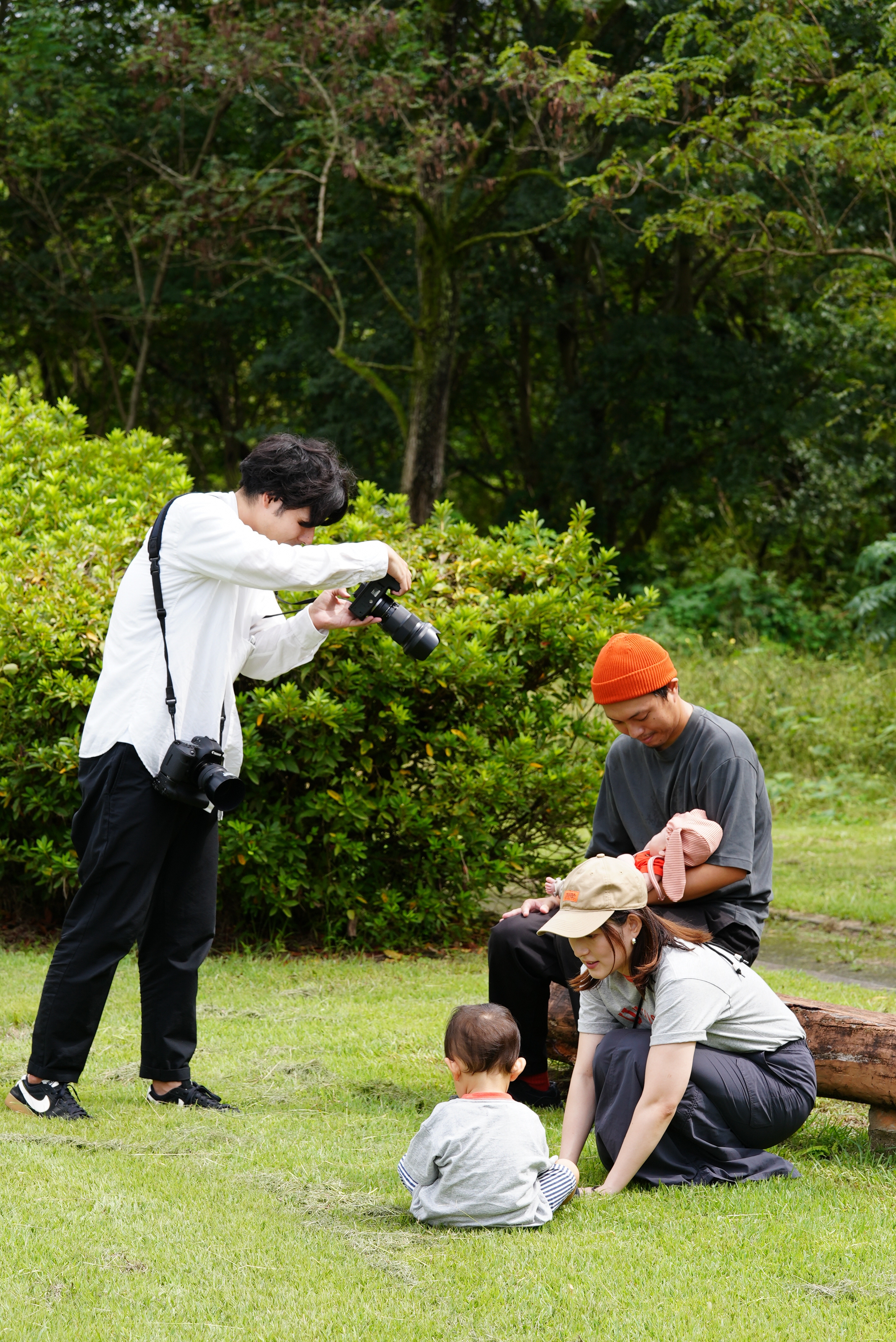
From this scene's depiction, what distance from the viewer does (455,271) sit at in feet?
56.1

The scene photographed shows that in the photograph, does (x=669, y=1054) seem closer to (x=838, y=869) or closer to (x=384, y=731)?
(x=384, y=731)

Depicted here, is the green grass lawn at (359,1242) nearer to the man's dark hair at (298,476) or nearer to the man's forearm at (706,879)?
the man's forearm at (706,879)

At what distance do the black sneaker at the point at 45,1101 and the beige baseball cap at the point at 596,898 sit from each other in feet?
5.10

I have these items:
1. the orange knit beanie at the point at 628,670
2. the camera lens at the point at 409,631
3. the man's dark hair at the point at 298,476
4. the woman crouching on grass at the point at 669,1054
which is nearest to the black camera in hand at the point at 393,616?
the camera lens at the point at 409,631

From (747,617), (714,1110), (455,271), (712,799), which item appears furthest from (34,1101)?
(455,271)

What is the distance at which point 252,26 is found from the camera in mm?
14633

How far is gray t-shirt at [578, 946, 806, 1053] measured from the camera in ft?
11.3

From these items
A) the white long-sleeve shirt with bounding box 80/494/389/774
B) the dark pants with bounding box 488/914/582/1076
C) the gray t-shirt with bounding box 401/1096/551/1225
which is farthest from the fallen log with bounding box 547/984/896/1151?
the white long-sleeve shirt with bounding box 80/494/389/774

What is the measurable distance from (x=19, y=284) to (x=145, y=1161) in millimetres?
19715

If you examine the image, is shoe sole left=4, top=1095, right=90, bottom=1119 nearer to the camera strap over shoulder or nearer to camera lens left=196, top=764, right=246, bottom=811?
camera lens left=196, top=764, right=246, bottom=811

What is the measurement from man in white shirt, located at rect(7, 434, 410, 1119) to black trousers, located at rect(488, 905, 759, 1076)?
3.36 ft

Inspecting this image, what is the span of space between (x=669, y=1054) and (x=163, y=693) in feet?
5.79

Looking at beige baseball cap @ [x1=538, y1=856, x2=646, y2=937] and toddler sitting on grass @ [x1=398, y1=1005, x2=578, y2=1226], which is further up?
beige baseball cap @ [x1=538, y1=856, x2=646, y2=937]

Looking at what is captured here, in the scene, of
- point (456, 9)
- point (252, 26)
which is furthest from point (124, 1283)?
point (456, 9)
